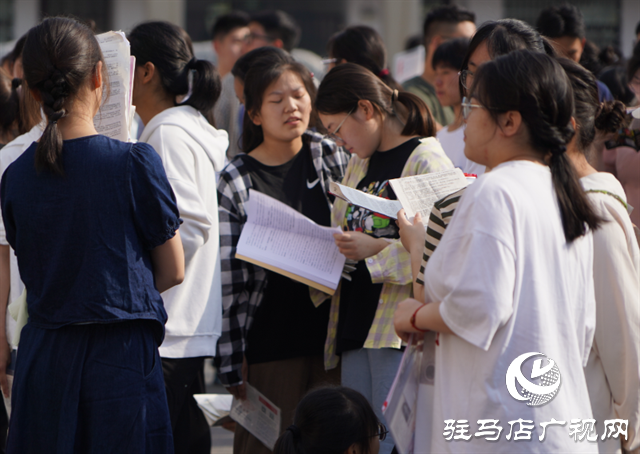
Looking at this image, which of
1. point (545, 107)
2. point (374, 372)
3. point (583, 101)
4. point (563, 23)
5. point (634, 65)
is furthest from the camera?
point (563, 23)

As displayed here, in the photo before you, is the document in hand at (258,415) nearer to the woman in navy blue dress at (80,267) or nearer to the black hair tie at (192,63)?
the woman in navy blue dress at (80,267)

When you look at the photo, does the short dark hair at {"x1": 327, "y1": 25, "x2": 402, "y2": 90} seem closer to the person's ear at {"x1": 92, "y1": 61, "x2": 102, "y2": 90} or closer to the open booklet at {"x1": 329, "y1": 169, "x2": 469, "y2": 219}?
the open booklet at {"x1": 329, "y1": 169, "x2": 469, "y2": 219}

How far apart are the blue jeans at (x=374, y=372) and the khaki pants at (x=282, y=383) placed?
292 mm

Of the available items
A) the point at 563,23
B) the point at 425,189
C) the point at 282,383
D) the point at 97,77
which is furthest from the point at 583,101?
the point at 563,23

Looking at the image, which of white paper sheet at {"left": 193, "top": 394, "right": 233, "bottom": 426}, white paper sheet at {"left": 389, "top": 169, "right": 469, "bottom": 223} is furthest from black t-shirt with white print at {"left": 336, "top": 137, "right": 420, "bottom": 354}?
white paper sheet at {"left": 193, "top": 394, "right": 233, "bottom": 426}

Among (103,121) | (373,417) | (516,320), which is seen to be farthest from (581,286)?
(103,121)

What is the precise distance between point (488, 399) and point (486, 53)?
45.1 inches

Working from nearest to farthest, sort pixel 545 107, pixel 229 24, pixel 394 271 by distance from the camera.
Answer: pixel 545 107 → pixel 394 271 → pixel 229 24

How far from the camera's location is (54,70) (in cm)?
188

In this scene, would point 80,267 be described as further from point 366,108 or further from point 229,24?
point 229,24

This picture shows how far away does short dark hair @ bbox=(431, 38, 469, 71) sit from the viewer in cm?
430

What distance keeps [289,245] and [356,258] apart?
0.31 m

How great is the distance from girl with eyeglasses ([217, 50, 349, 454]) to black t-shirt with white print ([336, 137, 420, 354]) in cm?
31

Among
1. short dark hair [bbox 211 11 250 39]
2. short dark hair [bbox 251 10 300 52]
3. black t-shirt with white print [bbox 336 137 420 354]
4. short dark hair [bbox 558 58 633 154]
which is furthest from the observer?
short dark hair [bbox 251 10 300 52]
